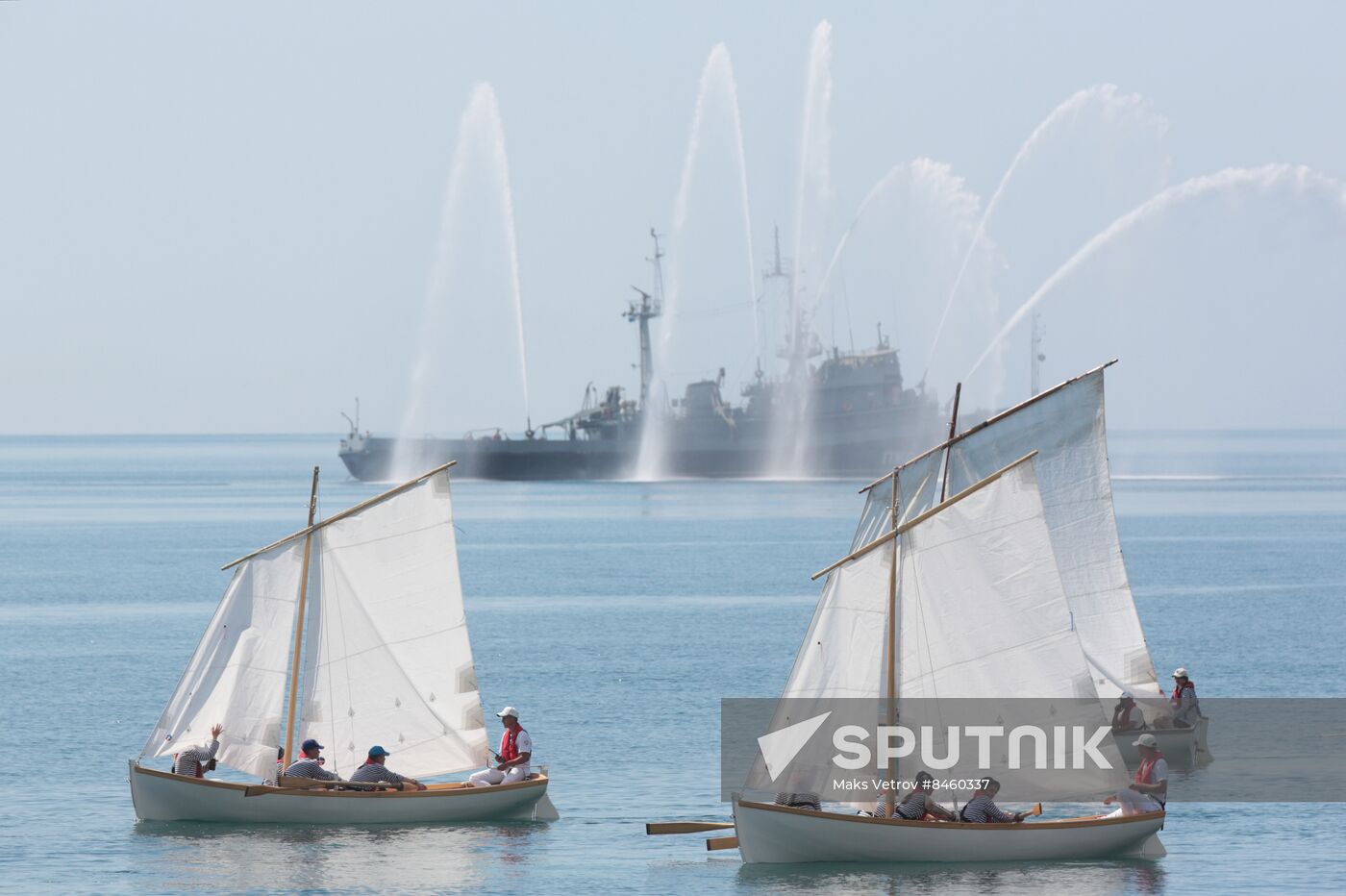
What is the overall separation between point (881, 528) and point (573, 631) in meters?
34.7

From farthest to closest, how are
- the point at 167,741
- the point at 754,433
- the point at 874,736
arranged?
1. the point at 754,433
2. the point at 167,741
3. the point at 874,736

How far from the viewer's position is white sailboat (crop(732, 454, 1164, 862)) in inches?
1027

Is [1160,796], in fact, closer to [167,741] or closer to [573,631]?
[167,741]

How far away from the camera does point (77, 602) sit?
7500 centimetres

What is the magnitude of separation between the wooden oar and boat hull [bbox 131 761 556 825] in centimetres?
289

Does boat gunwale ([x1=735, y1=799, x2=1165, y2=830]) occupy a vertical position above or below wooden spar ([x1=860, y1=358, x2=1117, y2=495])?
below

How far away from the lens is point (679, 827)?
28.2 metres

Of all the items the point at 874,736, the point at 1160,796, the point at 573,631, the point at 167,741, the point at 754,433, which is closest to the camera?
the point at 874,736

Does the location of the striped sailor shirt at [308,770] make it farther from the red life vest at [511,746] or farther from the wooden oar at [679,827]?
the wooden oar at [679,827]

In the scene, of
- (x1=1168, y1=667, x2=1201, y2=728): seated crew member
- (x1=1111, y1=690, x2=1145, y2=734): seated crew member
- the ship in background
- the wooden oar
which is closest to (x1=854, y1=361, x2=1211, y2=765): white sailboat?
(x1=1111, y1=690, x2=1145, y2=734): seated crew member

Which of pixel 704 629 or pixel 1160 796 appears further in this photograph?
pixel 704 629

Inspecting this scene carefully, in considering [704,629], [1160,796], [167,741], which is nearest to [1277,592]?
[704,629]

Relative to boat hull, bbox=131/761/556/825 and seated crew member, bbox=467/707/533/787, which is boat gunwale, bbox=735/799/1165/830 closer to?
seated crew member, bbox=467/707/533/787

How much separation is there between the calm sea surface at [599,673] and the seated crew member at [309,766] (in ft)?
3.18
